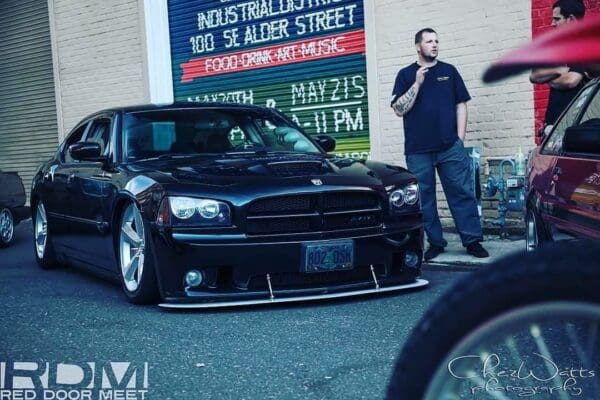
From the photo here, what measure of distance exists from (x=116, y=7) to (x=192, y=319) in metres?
9.77

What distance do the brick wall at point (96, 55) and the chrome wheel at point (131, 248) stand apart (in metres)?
8.03

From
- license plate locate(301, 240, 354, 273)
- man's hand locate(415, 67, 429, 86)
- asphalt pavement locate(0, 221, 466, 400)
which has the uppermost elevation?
man's hand locate(415, 67, 429, 86)

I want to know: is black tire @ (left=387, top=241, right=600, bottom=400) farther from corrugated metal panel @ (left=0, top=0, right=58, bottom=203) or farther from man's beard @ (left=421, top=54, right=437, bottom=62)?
corrugated metal panel @ (left=0, top=0, right=58, bottom=203)

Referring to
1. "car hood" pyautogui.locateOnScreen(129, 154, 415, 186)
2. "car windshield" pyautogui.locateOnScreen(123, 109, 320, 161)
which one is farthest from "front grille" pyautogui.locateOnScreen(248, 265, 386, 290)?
"car windshield" pyautogui.locateOnScreen(123, 109, 320, 161)

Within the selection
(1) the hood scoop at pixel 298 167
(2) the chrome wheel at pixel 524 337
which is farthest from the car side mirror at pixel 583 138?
(1) the hood scoop at pixel 298 167

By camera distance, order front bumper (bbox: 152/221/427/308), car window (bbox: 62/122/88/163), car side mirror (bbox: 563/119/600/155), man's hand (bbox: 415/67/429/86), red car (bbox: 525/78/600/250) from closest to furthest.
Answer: car side mirror (bbox: 563/119/600/155) → red car (bbox: 525/78/600/250) → front bumper (bbox: 152/221/427/308) → man's hand (bbox: 415/67/429/86) → car window (bbox: 62/122/88/163)

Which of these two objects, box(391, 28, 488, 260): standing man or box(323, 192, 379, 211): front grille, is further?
box(391, 28, 488, 260): standing man

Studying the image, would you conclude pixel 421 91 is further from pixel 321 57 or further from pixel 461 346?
pixel 461 346

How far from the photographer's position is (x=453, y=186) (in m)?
7.69

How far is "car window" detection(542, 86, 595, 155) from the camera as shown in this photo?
4889mm

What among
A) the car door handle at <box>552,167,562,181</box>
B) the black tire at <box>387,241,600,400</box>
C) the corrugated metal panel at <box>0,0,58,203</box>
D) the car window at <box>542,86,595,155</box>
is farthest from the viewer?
the corrugated metal panel at <box>0,0,58,203</box>

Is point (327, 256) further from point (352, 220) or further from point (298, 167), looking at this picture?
point (298, 167)

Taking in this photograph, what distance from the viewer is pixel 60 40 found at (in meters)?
15.5

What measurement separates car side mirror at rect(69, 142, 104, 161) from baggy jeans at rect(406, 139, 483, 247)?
8.66ft
